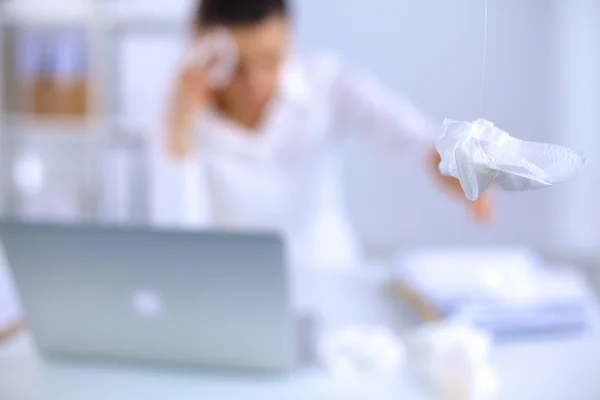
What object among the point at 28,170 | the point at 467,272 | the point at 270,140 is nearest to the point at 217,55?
the point at 270,140

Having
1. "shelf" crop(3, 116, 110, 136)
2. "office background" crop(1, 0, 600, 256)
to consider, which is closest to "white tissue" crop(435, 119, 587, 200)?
"office background" crop(1, 0, 600, 256)

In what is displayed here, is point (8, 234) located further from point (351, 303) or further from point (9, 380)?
point (351, 303)

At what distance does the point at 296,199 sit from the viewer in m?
1.79

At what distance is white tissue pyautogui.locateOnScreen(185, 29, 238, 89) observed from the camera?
1.65m

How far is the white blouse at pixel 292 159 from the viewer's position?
1.73 metres

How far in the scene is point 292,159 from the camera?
182 cm

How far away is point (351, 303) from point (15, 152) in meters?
1.92

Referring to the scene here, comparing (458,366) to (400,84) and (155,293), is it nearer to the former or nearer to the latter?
(155,293)

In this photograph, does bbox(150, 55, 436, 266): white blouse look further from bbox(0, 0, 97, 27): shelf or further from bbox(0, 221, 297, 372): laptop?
bbox(0, 0, 97, 27): shelf

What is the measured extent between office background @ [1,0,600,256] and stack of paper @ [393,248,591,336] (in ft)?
4.00

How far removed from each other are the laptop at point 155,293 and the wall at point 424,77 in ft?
5.94

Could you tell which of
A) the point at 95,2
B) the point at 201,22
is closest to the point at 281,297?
the point at 201,22

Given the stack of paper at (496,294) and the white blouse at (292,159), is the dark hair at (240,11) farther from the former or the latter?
the stack of paper at (496,294)

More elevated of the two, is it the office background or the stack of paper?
the office background
